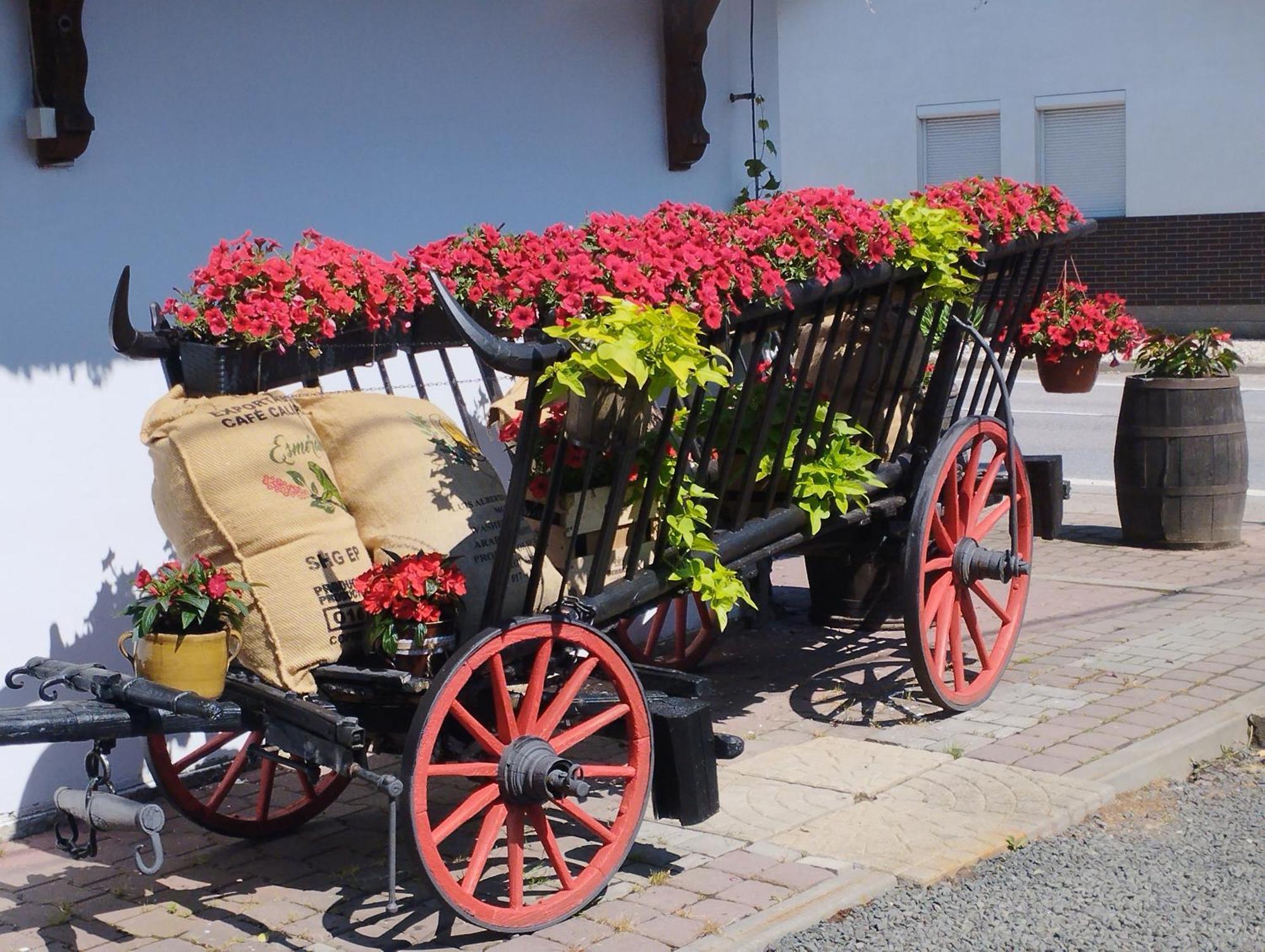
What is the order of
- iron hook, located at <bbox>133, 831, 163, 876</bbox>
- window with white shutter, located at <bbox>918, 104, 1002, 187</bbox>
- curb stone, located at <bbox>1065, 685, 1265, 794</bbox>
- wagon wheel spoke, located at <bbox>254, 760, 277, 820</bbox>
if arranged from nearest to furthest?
iron hook, located at <bbox>133, 831, 163, 876</bbox> → wagon wheel spoke, located at <bbox>254, 760, 277, 820</bbox> → curb stone, located at <bbox>1065, 685, 1265, 794</bbox> → window with white shutter, located at <bbox>918, 104, 1002, 187</bbox>

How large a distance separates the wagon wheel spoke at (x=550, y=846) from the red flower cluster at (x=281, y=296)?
139cm

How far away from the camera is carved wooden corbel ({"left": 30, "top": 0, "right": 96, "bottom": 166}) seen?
4.70 metres

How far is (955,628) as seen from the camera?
587cm

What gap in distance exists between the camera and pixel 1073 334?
267 inches

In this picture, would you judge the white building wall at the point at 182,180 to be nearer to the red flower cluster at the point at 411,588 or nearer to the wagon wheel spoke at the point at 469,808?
the red flower cluster at the point at 411,588

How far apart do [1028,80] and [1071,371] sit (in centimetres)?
1571

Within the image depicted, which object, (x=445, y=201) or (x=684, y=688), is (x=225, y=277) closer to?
(x=684, y=688)

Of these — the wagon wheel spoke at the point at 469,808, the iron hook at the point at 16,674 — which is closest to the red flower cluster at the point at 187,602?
the iron hook at the point at 16,674

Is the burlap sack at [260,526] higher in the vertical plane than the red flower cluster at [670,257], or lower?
lower

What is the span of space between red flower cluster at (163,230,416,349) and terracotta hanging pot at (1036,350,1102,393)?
3574mm

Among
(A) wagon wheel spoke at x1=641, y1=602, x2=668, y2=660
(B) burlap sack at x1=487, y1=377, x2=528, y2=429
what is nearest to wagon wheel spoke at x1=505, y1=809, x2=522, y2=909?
(B) burlap sack at x1=487, y1=377, x2=528, y2=429

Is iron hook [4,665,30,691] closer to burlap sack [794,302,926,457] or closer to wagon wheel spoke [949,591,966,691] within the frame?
burlap sack [794,302,926,457]

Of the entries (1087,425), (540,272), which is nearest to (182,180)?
(540,272)

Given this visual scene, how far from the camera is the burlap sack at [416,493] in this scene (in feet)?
14.0
